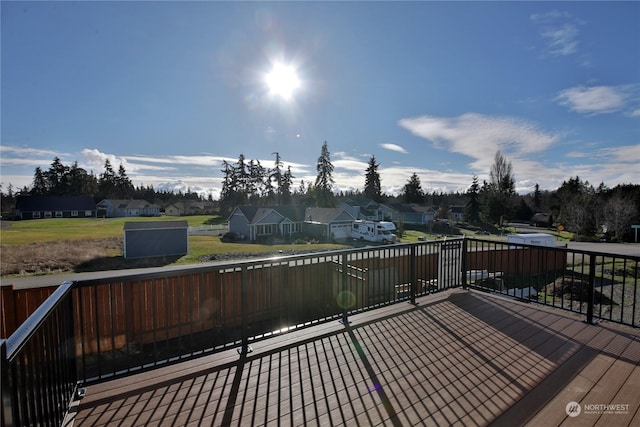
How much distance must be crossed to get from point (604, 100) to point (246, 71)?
1704 centimetres

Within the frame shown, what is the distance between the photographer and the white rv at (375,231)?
27.2 meters

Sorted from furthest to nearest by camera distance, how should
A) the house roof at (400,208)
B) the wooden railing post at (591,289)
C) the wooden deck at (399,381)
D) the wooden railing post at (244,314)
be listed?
the house roof at (400,208) < the wooden railing post at (591,289) < the wooden railing post at (244,314) < the wooden deck at (399,381)

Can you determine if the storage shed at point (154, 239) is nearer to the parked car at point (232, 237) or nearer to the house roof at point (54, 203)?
the parked car at point (232, 237)

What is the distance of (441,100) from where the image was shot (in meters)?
14.0

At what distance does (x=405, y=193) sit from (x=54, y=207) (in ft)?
209

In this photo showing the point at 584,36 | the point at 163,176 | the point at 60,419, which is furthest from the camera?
the point at 163,176

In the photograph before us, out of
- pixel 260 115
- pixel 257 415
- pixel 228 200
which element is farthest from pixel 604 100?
pixel 228 200

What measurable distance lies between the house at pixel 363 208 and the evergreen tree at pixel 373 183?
2.62m

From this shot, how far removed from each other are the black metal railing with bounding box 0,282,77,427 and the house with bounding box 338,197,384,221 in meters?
41.2

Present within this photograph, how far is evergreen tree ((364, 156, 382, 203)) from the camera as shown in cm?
4962

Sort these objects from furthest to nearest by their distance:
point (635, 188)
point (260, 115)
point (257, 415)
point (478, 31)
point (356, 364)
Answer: point (635, 188)
point (260, 115)
point (478, 31)
point (356, 364)
point (257, 415)

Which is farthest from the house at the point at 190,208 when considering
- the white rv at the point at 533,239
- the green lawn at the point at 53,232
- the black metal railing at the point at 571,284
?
the black metal railing at the point at 571,284

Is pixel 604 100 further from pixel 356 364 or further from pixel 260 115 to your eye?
pixel 356 364

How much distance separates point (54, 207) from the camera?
1973 inches
